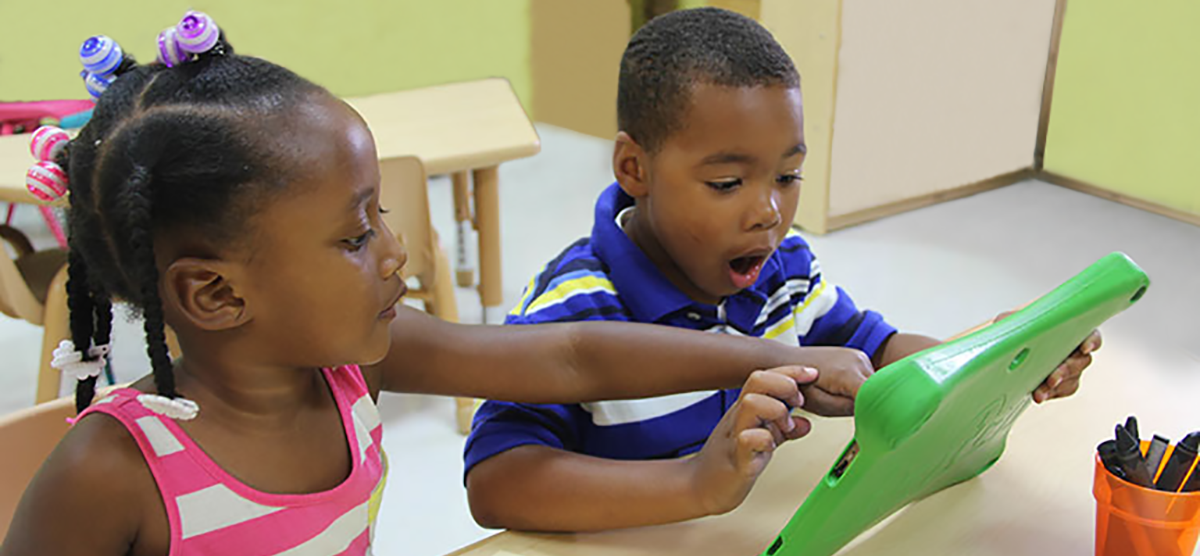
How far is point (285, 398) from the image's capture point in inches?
36.8

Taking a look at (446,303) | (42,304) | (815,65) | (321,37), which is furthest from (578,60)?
(42,304)

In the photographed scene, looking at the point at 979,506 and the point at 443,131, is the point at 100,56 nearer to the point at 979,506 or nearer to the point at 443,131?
the point at 979,506

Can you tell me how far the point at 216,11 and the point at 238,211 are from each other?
3.55 metres

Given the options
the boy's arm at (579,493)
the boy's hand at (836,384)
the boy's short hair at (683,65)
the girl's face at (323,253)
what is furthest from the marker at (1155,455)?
the girl's face at (323,253)

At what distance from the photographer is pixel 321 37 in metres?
4.26

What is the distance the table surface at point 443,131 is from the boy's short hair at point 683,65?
1.25 m

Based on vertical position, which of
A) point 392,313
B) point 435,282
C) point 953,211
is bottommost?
point 953,211

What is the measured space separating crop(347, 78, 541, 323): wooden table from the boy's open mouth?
1.40 metres

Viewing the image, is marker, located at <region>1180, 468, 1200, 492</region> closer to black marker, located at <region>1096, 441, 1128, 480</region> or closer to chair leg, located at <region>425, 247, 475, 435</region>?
black marker, located at <region>1096, 441, 1128, 480</region>

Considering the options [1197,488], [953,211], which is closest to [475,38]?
[953,211]

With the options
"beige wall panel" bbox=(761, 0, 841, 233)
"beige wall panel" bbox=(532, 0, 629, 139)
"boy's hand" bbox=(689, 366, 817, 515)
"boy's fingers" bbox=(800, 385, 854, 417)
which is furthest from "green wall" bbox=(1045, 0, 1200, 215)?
"boy's hand" bbox=(689, 366, 817, 515)

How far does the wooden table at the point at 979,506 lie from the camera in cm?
95

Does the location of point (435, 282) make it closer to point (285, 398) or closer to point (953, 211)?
point (285, 398)

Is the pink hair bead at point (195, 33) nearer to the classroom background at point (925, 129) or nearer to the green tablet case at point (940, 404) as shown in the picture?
the green tablet case at point (940, 404)
